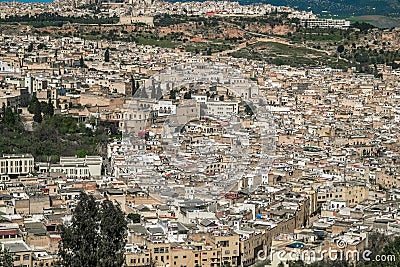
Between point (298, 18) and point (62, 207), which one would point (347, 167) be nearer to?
point (62, 207)

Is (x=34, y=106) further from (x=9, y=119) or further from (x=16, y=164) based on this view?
(x=16, y=164)

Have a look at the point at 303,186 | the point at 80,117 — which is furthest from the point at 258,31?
the point at 303,186

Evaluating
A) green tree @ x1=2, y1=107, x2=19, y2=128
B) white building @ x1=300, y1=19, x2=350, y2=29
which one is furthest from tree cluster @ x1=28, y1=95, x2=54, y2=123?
white building @ x1=300, y1=19, x2=350, y2=29

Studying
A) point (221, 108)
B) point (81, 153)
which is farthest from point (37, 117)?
point (221, 108)

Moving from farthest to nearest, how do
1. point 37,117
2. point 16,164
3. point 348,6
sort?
point 348,6 < point 37,117 < point 16,164

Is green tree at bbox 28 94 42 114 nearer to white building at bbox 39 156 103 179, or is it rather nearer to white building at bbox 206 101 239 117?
white building at bbox 206 101 239 117

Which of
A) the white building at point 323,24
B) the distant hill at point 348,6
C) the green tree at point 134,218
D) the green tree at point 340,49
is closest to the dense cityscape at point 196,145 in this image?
the green tree at point 134,218
